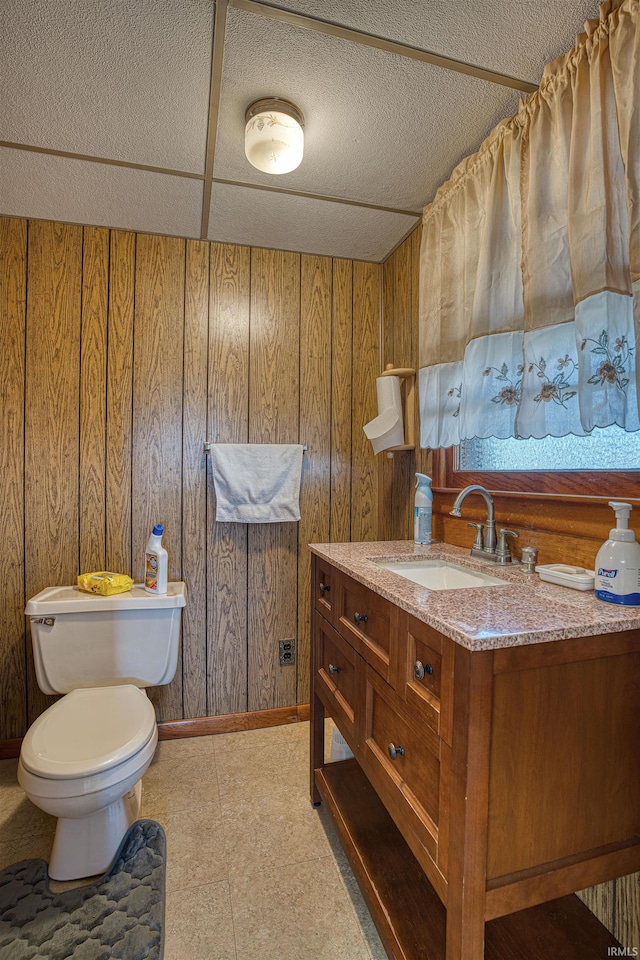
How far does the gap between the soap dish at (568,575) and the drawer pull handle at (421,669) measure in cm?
42

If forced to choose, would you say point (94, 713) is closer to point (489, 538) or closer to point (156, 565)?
point (156, 565)

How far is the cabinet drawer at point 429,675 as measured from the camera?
2.72 ft

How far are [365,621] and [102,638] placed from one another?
110 centimetres

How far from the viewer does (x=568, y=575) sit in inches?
42.9

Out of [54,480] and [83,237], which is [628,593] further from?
[83,237]

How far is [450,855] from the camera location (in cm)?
80

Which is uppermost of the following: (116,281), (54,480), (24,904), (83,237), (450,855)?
(83,237)

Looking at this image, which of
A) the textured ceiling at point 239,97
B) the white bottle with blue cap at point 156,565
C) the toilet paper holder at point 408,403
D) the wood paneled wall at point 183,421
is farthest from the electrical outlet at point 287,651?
the textured ceiling at point 239,97

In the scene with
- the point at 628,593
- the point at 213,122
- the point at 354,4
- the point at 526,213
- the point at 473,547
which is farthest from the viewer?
the point at 473,547

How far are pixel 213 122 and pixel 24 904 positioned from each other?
2.27 meters

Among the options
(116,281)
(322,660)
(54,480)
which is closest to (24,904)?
(322,660)

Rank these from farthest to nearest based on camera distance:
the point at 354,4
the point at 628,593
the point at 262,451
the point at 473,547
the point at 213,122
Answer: the point at 262,451, the point at 473,547, the point at 213,122, the point at 354,4, the point at 628,593

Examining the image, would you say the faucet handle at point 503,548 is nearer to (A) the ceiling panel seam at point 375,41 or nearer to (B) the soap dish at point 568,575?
(B) the soap dish at point 568,575

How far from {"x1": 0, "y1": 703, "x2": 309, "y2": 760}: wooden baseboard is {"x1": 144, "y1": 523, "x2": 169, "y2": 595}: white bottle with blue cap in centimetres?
66
